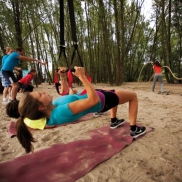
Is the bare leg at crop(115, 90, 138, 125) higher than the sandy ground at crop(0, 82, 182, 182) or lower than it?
higher

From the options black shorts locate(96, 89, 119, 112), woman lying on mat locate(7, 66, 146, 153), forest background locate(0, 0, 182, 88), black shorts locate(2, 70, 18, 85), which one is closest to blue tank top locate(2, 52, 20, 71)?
black shorts locate(2, 70, 18, 85)

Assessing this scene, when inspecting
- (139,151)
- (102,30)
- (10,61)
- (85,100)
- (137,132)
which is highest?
(102,30)

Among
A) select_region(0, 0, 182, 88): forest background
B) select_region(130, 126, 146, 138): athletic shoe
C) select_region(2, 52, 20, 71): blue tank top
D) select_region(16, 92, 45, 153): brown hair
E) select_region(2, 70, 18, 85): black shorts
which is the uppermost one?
select_region(0, 0, 182, 88): forest background

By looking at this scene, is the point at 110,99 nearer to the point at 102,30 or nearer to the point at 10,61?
the point at 10,61

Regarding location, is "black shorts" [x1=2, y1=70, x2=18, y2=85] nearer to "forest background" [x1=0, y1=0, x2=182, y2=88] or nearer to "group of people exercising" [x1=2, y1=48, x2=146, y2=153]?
"forest background" [x1=0, y1=0, x2=182, y2=88]

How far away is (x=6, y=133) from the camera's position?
10.3ft

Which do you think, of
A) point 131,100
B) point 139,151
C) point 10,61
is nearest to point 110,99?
point 131,100

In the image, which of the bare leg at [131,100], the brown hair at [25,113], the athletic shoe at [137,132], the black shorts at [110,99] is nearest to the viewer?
the brown hair at [25,113]

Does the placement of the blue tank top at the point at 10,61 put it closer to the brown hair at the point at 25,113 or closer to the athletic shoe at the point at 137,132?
the brown hair at the point at 25,113

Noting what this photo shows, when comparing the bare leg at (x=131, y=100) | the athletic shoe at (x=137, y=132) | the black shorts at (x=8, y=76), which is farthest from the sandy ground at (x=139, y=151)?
the black shorts at (x=8, y=76)

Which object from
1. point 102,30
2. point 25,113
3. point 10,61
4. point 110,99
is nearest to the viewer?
point 25,113

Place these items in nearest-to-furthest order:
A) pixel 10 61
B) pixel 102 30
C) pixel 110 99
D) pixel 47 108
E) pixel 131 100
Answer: pixel 47 108, pixel 110 99, pixel 131 100, pixel 10 61, pixel 102 30

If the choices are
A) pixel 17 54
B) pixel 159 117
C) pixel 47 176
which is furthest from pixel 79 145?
pixel 17 54

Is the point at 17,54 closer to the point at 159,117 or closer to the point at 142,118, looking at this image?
the point at 142,118
